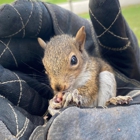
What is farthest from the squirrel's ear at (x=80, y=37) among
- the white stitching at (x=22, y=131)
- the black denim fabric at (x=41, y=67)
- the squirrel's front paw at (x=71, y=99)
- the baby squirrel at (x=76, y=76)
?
the white stitching at (x=22, y=131)

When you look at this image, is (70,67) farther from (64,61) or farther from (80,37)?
(80,37)

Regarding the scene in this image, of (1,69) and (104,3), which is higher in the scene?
(104,3)

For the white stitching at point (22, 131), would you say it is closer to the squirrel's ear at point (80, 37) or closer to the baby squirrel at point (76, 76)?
the baby squirrel at point (76, 76)

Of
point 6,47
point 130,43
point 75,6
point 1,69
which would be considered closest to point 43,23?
point 6,47

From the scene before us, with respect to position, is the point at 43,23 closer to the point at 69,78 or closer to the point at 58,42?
the point at 58,42

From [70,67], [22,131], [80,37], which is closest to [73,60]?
[70,67]

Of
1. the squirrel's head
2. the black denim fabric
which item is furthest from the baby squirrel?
the black denim fabric

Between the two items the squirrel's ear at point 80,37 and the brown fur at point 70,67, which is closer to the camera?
the brown fur at point 70,67

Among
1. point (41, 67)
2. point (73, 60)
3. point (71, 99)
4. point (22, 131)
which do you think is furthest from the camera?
point (41, 67)
